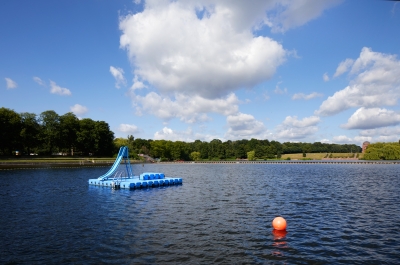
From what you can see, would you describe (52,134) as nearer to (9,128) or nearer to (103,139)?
(9,128)

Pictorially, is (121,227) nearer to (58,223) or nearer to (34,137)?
(58,223)

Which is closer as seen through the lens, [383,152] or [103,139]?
[103,139]

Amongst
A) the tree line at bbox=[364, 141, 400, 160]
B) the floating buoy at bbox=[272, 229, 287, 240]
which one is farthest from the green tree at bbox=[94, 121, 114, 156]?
the tree line at bbox=[364, 141, 400, 160]

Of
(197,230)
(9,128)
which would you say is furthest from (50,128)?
(197,230)

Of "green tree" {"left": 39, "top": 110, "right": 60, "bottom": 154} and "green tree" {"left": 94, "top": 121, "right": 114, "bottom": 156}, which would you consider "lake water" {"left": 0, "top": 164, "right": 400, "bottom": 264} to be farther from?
"green tree" {"left": 94, "top": 121, "right": 114, "bottom": 156}

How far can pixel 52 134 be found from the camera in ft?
419

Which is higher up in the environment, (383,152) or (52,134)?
(52,134)

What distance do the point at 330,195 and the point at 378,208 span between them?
871 cm

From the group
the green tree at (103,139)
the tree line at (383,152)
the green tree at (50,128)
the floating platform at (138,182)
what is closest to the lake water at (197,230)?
the floating platform at (138,182)

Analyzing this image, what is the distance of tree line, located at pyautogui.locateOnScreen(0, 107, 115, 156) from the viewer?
109000 millimetres

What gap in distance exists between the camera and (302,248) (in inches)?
679

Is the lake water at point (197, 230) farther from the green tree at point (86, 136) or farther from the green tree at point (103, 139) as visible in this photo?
the green tree at point (103, 139)

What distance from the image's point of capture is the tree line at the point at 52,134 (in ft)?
358

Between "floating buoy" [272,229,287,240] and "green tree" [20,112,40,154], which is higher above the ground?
"green tree" [20,112,40,154]
